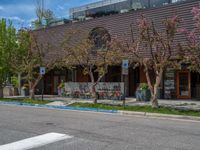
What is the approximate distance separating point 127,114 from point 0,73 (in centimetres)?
1562

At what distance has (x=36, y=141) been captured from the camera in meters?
9.57

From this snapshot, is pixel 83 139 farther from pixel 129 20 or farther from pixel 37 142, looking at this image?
pixel 129 20

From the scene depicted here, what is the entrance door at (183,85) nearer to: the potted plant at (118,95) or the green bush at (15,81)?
the potted plant at (118,95)

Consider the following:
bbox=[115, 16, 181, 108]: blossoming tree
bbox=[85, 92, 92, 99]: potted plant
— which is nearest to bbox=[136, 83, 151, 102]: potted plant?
bbox=[85, 92, 92, 99]: potted plant

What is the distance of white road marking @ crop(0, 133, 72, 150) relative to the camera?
8789 millimetres

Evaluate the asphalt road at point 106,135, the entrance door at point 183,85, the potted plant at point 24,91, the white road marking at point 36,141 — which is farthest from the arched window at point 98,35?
the white road marking at point 36,141

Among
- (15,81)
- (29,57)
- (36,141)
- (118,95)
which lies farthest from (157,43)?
(15,81)

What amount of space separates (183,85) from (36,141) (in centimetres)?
1899

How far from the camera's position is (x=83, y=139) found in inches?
390

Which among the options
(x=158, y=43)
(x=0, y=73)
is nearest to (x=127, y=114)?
(x=158, y=43)

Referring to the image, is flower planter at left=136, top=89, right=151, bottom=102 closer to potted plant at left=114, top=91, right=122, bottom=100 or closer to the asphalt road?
potted plant at left=114, top=91, right=122, bottom=100

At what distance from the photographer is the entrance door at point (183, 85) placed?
2638cm

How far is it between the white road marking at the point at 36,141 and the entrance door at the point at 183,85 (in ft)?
57.6

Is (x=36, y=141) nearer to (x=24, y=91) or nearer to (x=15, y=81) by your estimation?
(x=24, y=91)
